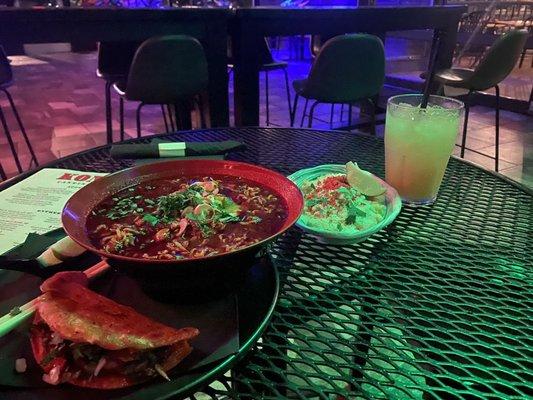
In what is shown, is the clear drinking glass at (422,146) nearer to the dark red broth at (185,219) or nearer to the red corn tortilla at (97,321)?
the dark red broth at (185,219)

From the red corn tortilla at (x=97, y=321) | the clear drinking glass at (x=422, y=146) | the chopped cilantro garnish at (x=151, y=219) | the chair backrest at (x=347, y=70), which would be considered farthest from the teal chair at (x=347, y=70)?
the red corn tortilla at (x=97, y=321)

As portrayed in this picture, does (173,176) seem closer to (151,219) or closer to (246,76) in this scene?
(151,219)

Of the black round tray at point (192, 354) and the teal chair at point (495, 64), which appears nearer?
the black round tray at point (192, 354)

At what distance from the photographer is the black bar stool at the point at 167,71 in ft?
7.96

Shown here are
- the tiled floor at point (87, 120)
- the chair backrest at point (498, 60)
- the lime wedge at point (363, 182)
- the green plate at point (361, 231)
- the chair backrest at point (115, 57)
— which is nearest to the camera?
the green plate at point (361, 231)

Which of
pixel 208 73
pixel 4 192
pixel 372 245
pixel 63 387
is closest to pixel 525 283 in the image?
pixel 372 245

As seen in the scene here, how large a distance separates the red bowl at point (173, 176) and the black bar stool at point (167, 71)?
6.17 feet

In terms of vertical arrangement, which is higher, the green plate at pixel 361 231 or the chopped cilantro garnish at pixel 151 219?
the chopped cilantro garnish at pixel 151 219

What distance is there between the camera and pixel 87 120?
15.7 ft

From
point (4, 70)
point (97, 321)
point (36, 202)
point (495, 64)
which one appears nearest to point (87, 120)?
point (4, 70)

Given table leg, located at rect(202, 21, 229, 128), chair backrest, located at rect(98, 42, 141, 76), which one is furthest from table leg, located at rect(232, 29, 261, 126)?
chair backrest, located at rect(98, 42, 141, 76)

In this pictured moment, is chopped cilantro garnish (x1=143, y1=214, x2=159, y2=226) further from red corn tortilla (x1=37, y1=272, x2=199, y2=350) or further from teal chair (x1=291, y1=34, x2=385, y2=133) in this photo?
teal chair (x1=291, y1=34, x2=385, y2=133)

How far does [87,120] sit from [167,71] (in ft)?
8.77

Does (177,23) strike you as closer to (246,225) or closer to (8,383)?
(246,225)
